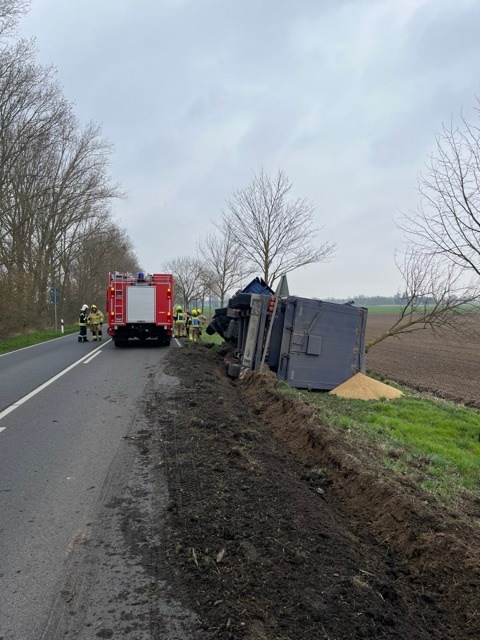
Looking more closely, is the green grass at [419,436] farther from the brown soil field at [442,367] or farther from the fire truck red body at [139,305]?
the fire truck red body at [139,305]

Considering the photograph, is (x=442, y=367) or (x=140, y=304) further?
(x=442, y=367)

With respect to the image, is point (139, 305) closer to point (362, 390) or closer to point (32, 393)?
point (32, 393)

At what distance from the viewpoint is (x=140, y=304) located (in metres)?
18.9

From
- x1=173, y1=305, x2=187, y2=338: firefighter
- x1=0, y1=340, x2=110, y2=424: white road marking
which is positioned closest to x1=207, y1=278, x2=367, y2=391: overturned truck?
x1=0, y1=340, x2=110, y2=424: white road marking

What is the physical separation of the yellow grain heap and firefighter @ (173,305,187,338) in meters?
14.2

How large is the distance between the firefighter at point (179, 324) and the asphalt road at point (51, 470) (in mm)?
12735

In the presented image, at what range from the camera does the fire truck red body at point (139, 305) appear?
18812 millimetres

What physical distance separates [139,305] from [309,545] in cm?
1610

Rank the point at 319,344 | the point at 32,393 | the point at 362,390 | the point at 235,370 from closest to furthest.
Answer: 1. the point at 32,393
2. the point at 362,390
3. the point at 319,344
4. the point at 235,370

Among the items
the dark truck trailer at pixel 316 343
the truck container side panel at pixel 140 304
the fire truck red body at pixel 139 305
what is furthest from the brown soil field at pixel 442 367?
the truck container side panel at pixel 140 304

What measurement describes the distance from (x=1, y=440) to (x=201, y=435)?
255 cm

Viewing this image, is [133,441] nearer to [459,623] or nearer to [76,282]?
[459,623]

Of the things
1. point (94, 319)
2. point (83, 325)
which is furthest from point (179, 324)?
point (83, 325)

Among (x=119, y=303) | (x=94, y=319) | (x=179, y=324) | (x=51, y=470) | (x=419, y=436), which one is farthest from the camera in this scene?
(x=179, y=324)
